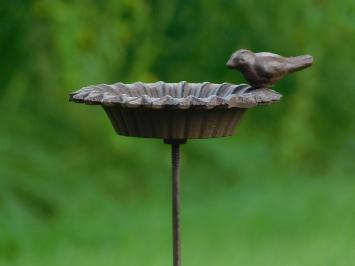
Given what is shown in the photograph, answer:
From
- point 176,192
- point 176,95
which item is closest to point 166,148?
point 176,95

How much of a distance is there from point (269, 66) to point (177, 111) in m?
0.28

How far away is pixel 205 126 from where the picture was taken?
221cm

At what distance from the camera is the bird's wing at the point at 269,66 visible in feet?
7.51

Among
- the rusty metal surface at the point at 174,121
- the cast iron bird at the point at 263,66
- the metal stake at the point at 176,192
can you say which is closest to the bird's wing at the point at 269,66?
the cast iron bird at the point at 263,66

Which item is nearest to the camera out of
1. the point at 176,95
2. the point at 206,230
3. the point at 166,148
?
the point at 176,95

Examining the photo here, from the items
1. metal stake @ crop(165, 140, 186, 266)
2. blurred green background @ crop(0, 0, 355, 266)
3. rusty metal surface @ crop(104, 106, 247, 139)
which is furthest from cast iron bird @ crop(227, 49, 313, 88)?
blurred green background @ crop(0, 0, 355, 266)

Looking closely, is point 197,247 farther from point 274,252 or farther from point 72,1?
point 72,1

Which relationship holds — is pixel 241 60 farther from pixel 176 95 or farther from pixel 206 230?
pixel 206 230

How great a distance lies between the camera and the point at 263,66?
2.29 meters

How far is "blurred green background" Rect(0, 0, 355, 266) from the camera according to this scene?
4.24 meters

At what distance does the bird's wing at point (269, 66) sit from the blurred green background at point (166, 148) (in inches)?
66.3

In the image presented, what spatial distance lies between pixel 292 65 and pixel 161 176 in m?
2.84

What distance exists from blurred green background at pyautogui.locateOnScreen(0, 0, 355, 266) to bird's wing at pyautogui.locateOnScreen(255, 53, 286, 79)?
168cm

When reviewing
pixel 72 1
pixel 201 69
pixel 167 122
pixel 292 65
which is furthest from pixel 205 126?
pixel 201 69
